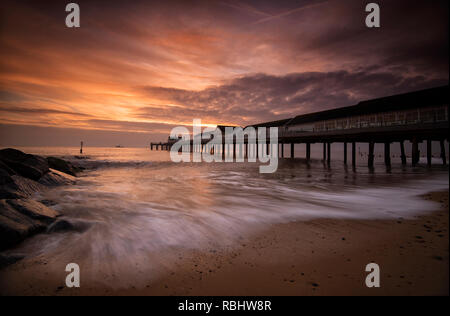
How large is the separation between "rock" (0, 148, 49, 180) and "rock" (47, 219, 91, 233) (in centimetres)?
660

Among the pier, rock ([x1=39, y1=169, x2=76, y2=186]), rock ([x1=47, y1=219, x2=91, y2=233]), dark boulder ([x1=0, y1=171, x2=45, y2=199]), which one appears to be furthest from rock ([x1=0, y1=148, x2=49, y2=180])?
the pier

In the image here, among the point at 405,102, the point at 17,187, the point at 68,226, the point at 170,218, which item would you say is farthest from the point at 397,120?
the point at 17,187

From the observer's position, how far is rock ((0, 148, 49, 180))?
9.77 meters

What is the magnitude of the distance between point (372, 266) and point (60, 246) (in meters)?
5.51

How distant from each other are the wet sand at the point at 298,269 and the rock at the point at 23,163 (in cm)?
877

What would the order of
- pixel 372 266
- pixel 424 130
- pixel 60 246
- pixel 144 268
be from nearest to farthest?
pixel 372 266 < pixel 144 268 < pixel 60 246 < pixel 424 130

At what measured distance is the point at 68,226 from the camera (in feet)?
17.6

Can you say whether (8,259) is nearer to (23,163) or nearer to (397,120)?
(23,163)

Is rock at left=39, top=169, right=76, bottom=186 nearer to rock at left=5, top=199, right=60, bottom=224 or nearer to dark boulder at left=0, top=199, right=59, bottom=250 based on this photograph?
rock at left=5, top=199, right=60, bottom=224

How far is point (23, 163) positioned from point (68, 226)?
7.66m
